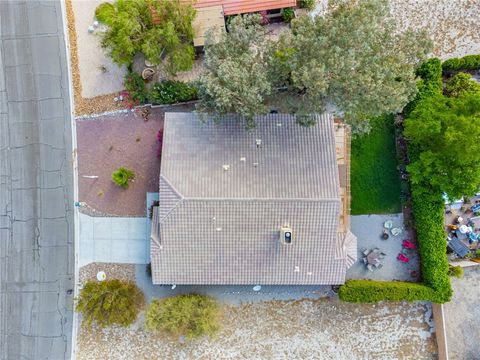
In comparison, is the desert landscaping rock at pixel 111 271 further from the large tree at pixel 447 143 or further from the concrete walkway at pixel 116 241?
the large tree at pixel 447 143

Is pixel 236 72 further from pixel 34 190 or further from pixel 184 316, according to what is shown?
pixel 34 190

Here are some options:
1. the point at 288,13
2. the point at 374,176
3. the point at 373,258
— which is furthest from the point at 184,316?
the point at 288,13

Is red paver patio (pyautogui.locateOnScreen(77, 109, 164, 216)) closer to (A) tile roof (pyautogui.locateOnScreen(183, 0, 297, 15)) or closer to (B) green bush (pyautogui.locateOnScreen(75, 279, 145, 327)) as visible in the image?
(B) green bush (pyautogui.locateOnScreen(75, 279, 145, 327))

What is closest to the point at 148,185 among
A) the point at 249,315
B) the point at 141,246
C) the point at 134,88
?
the point at 141,246

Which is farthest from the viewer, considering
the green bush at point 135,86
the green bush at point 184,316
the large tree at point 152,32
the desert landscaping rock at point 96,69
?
the desert landscaping rock at point 96,69

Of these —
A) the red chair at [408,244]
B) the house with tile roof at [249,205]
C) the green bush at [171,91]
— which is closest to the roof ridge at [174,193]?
the house with tile roof at [249,205]

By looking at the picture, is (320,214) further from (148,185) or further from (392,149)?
(148,185)
